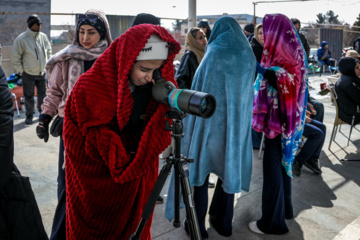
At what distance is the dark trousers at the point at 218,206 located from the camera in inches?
95.0

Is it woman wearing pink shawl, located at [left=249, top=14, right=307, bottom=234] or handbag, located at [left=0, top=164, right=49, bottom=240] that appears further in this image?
woman wearing pink shawl, located at [left=249, top=14, right=307, bottom=234]

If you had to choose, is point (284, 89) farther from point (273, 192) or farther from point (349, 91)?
point (349, 91)

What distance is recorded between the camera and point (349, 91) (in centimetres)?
436

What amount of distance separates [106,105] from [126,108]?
0.09 meters

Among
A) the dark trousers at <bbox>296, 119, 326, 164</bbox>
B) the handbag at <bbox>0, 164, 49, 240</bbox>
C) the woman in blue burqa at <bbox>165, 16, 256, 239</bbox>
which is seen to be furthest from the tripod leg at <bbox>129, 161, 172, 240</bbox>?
the dark trousers at <bbox>296, 119, 326, 164</bbox>

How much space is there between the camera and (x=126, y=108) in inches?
55.1

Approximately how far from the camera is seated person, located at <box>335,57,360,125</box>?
4293mm

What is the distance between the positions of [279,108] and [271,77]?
0.24m

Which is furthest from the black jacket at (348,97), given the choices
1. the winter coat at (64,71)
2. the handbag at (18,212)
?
the handbag at (18,212)

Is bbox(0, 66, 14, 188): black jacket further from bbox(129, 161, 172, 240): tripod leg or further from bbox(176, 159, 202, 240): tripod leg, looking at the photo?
bbox(176, 159, 202, 240): tripod leg

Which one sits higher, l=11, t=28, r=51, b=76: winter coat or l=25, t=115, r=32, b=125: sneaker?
l=11, t=28, r=51, b=76: winter coat

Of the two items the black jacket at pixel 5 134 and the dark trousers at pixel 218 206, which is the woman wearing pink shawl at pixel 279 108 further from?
the black jacket at pixel 5 134

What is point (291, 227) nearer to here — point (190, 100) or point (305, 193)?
point (305, 193)

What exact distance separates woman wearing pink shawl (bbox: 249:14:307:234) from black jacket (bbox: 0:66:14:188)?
1753 millimetres
